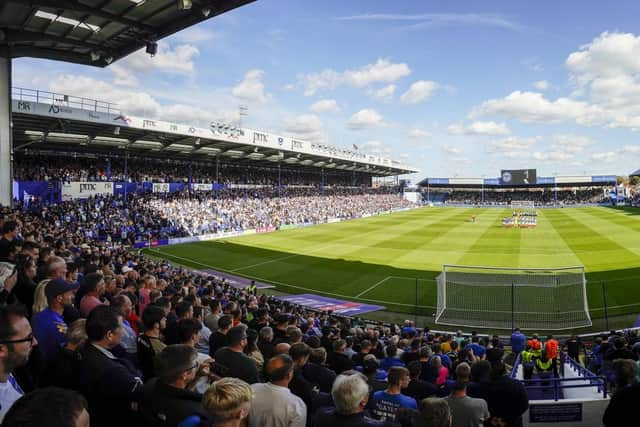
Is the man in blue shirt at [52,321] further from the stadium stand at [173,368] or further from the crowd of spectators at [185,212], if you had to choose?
the crowd of spectators at [185,212]

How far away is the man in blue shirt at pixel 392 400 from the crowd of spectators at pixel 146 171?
40113 millimetres

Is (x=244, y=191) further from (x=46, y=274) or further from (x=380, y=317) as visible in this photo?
(x=46, y=274)

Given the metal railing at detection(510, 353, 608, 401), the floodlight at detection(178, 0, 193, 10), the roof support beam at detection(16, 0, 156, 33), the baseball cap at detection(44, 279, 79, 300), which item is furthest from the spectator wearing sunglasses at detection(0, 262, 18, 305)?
the roof support beam at detection(16, 0, 156, 33)

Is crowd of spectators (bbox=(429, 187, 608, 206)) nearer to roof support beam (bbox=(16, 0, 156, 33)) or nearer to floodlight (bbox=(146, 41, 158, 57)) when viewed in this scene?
floodlight (bbox=(146, 41, 158, 57))

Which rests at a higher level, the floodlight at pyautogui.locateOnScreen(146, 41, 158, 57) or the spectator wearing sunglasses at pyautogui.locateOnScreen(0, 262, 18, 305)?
the floodlight at pyautogui.locateOnScreen(146, 41, 158, 57)

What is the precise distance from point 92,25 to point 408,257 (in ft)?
77.9

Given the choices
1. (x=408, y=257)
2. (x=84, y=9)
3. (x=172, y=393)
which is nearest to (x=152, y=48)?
(x=84, y=9)

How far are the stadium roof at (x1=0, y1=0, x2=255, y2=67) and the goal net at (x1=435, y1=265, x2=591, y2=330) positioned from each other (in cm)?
1409

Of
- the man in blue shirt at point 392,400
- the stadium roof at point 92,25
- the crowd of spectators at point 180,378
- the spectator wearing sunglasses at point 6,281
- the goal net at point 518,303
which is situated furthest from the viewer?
the goal net at point 518,303

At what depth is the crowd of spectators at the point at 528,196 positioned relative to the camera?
10231cm

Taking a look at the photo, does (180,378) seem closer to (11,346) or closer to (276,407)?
(276,407)

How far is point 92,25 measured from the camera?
14.1m

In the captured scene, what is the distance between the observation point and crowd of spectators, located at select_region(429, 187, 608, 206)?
102 meters

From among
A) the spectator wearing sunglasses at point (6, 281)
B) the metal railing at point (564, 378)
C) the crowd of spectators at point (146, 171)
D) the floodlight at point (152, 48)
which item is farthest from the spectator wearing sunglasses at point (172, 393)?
the crowd of spectators at point (146, 171)
